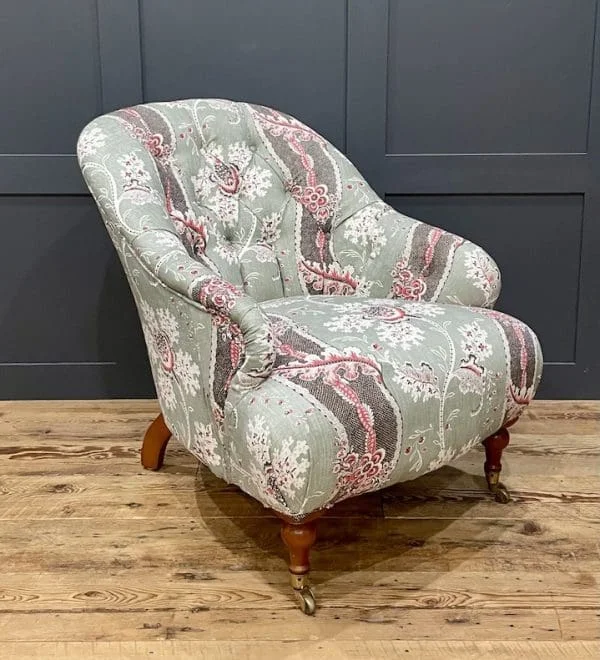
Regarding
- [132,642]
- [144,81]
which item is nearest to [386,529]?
[132,642]

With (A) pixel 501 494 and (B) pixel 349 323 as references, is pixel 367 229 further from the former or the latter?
(A) pixel 501 494

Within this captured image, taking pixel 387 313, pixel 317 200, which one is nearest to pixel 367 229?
pixel 317 200

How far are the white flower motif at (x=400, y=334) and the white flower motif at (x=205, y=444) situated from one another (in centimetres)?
36

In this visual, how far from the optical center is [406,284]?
71.3 inches

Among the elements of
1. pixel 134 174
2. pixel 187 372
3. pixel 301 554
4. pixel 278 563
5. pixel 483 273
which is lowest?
pixel 278 563

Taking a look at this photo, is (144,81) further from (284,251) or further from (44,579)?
(44,579)

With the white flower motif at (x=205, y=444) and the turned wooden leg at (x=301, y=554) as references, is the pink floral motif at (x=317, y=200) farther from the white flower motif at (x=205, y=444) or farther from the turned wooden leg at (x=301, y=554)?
the turned wooden leg at (x=301, y=554)

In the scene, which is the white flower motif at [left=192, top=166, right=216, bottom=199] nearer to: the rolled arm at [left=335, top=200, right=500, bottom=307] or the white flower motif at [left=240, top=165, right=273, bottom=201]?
the white flower motif at [left=240, top=165, right=273, bottom=201]

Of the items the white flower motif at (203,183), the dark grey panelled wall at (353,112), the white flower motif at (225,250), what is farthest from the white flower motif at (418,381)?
the dark grey panelled wall at (353,112)

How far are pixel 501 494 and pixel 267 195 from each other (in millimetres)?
850

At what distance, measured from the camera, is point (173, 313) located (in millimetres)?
1479

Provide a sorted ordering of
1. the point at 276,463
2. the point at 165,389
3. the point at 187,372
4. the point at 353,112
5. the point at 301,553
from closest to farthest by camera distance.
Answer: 1. the point at 276,463
2. the point at 301,553
3. the point at 187,372
4. the point at 165,389
5. the point at 353,112

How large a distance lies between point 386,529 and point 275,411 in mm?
525

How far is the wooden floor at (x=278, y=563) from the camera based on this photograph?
1.36 metres
